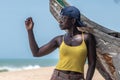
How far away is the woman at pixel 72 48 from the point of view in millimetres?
5172

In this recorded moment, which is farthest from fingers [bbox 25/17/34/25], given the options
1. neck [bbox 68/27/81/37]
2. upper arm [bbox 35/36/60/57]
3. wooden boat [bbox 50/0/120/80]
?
wooden boat [bbox 50/0/120/80]

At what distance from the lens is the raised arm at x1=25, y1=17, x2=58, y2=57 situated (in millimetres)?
5324

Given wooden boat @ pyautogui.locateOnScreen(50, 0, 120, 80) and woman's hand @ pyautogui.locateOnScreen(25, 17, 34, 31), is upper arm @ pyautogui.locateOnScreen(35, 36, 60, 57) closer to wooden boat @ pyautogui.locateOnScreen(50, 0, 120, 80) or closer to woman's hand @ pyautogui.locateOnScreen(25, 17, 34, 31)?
woman's hand @ pyautogui.locateOnScreen(25, 17, 34, 31)

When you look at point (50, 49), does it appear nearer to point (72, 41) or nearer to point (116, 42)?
point (72, 41)

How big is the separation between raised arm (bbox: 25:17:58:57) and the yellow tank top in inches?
10.4

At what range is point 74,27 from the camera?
210 inches

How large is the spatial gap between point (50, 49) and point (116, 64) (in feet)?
6.07

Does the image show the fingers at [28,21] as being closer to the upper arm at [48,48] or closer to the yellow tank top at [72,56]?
the upper arm at [48,48]

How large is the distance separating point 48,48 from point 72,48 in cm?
41

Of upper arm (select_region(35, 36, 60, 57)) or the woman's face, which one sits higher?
the woman's face

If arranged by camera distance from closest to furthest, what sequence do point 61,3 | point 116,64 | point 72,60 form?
→ point 72,60 → point 116,64 → point 61,3

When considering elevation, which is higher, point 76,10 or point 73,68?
point 76,10

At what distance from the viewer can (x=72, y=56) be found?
5.16m

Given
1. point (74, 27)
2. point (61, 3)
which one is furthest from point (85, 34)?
point (61, 3)
